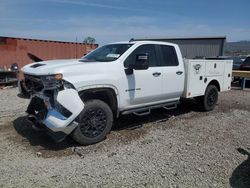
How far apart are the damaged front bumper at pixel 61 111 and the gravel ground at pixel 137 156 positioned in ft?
1.51

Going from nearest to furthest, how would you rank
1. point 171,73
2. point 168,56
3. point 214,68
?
point 171,73 → point 168,56 → point 214,68

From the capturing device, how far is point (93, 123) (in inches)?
195

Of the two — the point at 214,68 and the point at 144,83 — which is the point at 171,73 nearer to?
the point at 144,83

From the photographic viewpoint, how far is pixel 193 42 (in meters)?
23.3

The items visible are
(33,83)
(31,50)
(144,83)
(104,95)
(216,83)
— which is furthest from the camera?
(31,50)

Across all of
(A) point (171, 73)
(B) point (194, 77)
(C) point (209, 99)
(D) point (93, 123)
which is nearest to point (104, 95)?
(D) point (93, 123)

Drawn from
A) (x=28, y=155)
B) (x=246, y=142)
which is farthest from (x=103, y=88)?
(x=246, y=142)

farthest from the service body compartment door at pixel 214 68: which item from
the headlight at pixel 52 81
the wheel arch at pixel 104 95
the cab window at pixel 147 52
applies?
the headlight at pixel 52 81

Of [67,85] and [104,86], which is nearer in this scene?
[67,85]

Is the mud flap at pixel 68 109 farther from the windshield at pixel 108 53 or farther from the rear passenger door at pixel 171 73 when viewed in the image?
the rear passenger door at pixel 171 73

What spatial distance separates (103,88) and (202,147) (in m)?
2.22

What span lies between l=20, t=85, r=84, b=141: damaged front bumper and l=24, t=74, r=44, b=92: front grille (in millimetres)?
288

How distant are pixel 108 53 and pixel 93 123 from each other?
5.83 feet

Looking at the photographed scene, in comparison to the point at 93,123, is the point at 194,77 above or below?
above
